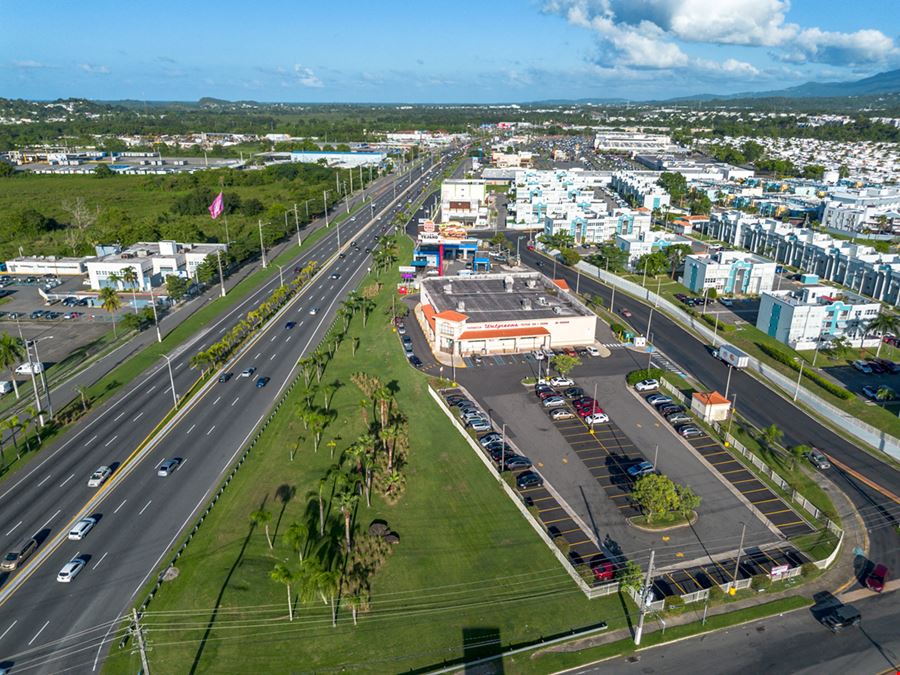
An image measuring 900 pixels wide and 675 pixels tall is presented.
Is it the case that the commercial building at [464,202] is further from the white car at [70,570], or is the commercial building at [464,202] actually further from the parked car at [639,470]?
the white car at [70,570]

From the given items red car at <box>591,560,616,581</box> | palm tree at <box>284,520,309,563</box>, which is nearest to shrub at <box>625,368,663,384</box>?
red car at <box>591,560,616,581</box>

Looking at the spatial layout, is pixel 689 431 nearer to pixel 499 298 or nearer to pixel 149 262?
pixel 499 298

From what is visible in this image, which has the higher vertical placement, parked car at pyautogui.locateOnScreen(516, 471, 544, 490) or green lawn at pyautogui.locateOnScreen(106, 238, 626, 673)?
parked car at pyautogui.locateOnScreen(516, 471, 544, 490)

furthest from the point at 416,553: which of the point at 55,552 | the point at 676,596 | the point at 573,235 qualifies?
the point at 573,235

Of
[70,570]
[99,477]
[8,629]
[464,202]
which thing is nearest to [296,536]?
[70,570]

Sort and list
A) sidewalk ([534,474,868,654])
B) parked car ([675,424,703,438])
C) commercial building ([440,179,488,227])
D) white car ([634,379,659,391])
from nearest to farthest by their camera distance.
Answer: sidewalk ([534,474,868,654])
parked car ([675,424,703,438])
white car ([634,379,659,391])
commercial building ([440,179,488,227])

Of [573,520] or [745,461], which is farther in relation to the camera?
[745,461]

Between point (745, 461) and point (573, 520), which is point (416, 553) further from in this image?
point (745, 461)

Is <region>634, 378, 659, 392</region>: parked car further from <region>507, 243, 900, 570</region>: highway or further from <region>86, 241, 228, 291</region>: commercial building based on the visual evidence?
<region>86, 241, 228, 291</region>: commercial building
